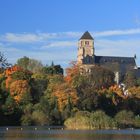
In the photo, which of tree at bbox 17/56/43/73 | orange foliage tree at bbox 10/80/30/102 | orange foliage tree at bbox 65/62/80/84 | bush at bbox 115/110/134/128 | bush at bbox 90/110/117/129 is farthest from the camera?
tree at bbox 17/56/43/73

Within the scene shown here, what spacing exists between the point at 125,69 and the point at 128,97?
88.9 meters

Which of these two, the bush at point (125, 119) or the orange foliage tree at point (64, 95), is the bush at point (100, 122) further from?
the orange foliage tree at point (64, 95)

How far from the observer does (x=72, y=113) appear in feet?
260

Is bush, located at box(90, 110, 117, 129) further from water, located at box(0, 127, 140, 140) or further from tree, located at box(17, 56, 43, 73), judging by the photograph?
tree, located at box(17, 56, 43, 73)

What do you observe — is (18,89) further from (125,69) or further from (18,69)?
(125,69)

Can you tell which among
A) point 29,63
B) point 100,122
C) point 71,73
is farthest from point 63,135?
point 29,63

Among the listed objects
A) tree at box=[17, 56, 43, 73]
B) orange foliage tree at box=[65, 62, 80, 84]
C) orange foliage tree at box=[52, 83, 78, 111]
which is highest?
tree at box=[17, 56, 43, 73]

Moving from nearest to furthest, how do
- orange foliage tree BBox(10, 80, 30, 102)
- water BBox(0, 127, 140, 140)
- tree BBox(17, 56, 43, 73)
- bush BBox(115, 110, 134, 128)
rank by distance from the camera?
water BBox(0, 127, 140, 140), bush BBox(115, 110, 134, 128), orange foliage tree BBox(10, 80, 30, 102), tree BBox(17, 56, 43, 73)

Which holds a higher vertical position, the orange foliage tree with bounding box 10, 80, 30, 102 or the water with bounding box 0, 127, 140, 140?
the orange foliage tree with bounding box 10, 80, 30, 102

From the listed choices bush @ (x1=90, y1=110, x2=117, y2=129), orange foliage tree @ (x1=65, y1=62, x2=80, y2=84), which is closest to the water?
bush @ (x1=90, y1=110, x2=117, y2=129)

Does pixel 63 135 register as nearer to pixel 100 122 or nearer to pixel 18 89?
pixel 100 122

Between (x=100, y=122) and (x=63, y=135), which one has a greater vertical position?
(x=100, y=122)

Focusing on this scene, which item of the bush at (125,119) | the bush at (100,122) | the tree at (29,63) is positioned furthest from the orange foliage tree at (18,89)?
the tree at (29,63)

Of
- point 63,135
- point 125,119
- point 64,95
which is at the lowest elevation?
point 63,135
